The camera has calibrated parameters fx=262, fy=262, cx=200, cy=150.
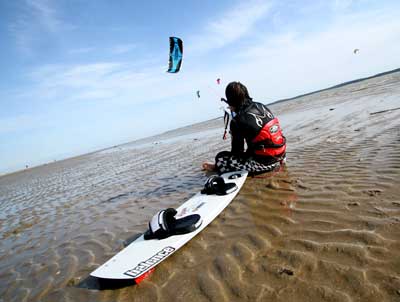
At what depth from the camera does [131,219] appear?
5.46 m

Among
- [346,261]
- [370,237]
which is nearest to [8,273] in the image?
[346,261]

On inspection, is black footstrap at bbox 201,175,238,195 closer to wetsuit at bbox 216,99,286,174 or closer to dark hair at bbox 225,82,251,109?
wetsuit at bbox 216,99,286,174

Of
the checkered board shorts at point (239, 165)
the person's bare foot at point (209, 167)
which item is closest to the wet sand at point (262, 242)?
the checkered board shorts at point (239, 165)

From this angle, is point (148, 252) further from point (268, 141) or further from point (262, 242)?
point (268, 141)

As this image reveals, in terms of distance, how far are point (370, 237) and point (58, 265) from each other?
4.41m

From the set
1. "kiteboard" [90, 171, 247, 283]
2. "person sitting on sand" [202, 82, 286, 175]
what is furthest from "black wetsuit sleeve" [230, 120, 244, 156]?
"kiteboard" [90, 171, 247, 283]

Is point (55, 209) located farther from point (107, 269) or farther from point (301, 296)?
point (301, 296)

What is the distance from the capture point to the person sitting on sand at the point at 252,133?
231 inches

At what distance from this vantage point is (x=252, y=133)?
232 inches

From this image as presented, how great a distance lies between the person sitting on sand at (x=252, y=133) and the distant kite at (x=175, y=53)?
2452 millimetres

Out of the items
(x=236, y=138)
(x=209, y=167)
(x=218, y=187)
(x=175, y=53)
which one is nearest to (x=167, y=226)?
(x=218, y=187)

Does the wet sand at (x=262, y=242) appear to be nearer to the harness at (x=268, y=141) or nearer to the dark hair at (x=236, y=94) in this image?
the harness at (x=268, y=141)

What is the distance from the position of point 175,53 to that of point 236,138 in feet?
12.0

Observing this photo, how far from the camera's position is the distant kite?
7835 millimetres
